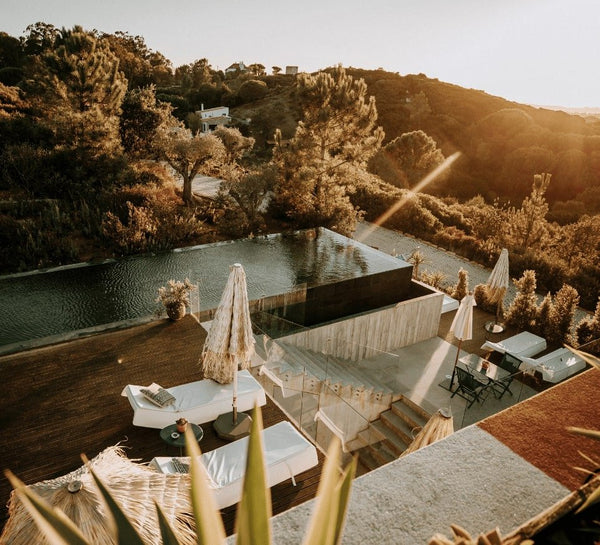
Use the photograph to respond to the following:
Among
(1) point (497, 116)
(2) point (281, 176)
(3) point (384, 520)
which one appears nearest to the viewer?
(3) point (384, 520)

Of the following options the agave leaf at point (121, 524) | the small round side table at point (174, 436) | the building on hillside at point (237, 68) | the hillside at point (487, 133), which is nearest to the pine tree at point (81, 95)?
the small round side table at point (174, 436)

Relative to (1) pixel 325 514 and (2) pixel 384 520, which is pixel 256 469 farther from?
(2) pixel 384 520

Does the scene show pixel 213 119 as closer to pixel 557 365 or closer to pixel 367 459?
pixel 367 459

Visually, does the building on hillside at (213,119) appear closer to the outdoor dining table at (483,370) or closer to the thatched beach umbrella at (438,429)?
the outdoor dining table at (483,370)

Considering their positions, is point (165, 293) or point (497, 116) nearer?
point (165, 293)

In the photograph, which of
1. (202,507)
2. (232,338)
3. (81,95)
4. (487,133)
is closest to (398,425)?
(232,338)

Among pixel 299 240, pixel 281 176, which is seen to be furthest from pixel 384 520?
pixel 281 176

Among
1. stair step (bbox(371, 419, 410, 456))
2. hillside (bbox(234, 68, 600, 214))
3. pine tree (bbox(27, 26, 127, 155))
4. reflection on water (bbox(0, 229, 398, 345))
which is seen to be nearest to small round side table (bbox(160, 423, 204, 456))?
reflection on water (bbox(0, 229, 398, 345))
